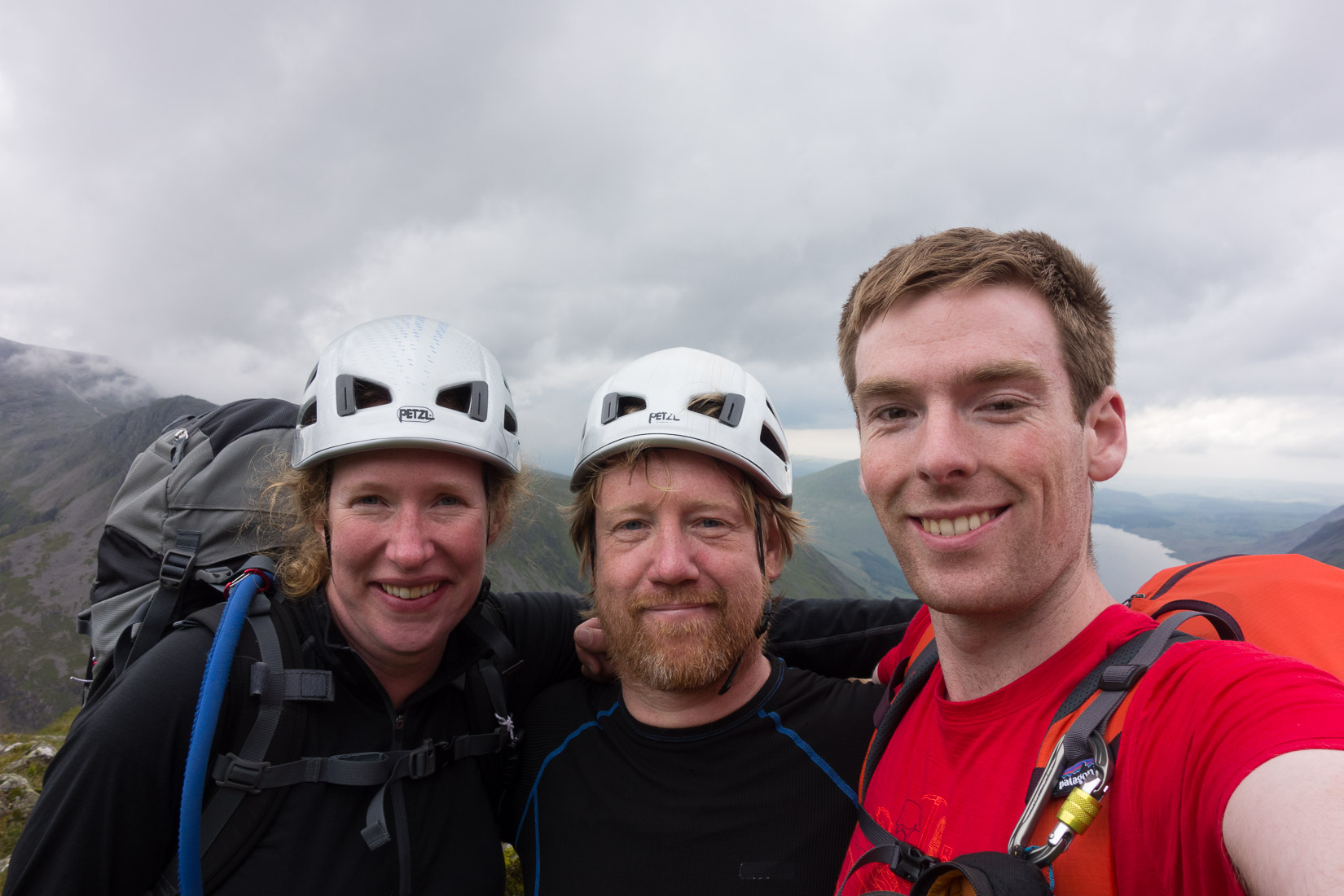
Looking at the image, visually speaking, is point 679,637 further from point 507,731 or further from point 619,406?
point 619,406

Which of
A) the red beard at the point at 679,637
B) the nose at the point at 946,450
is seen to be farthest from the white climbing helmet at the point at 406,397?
the nose at the point at 946,450

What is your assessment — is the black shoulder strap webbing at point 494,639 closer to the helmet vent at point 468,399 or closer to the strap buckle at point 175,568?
the helmet vent at point 468,399

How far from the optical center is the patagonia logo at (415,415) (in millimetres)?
5238

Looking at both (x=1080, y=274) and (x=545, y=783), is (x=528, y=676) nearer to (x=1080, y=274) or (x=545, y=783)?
(x=545, y=783)

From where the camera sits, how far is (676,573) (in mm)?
5012

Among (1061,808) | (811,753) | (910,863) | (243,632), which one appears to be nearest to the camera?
(1061,808)

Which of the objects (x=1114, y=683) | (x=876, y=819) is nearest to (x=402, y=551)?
(x=876, y=819)

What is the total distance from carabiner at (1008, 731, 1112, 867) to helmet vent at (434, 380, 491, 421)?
15.5 feet

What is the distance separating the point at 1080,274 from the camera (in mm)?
3840

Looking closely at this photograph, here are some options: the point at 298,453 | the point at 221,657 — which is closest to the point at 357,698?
the point at 221,657

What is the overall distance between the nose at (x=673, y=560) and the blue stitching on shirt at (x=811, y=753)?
1207 millimetres

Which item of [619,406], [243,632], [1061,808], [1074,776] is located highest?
[619,406]

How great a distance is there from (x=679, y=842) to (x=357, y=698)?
2.64m

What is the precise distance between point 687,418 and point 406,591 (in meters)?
2.72
